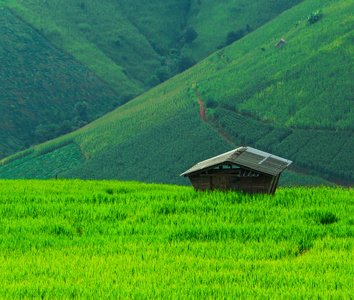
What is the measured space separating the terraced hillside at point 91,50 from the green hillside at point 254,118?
2857 centimetres

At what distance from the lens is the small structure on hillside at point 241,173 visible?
42.3ft

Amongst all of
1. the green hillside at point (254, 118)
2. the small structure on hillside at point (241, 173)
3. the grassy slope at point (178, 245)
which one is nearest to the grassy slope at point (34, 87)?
the green hillside at point (254, 118)

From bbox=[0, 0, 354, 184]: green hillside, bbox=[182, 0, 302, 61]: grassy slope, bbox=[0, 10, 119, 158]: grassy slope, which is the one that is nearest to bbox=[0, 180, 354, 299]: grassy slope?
bbox=[0, 0, 354, 184]: green hillside

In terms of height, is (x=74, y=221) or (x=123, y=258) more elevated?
(x=74, y=221)

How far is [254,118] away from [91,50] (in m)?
84.9

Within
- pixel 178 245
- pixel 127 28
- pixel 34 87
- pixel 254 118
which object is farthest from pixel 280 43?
pixel 178 245

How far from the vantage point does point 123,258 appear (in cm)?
881

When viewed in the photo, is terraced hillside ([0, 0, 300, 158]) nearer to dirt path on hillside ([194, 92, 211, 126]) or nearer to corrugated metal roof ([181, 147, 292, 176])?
dirt path on hillside ([194, 92, 211, 126])

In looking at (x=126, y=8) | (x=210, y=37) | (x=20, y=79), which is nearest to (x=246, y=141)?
(x=20, y=79)

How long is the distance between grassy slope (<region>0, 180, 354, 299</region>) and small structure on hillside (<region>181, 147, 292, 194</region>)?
45 cm

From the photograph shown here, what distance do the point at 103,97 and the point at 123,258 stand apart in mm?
114261

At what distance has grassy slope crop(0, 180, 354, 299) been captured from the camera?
23.9 feet

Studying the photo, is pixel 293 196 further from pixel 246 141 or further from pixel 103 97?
pixel 103 97

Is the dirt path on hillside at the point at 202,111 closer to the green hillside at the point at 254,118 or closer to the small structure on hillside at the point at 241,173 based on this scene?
the green hillside at the point at 254,118
